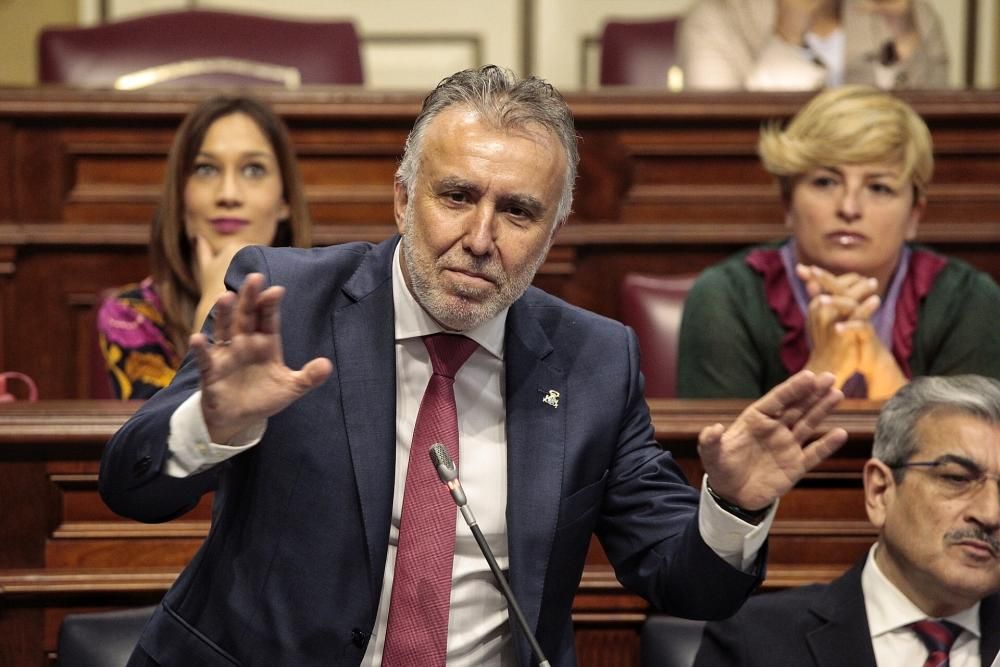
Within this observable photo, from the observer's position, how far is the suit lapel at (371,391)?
142 cm

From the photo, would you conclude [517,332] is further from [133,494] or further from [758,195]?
[758,195]

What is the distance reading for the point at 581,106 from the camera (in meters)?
3.03

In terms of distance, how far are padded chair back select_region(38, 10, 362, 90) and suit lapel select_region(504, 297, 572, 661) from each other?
6.83ft

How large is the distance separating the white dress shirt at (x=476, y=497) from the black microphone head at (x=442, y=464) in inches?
6.6

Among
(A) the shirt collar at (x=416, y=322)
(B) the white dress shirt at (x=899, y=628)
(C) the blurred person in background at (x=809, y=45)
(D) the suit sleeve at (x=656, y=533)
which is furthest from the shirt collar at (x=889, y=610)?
(C) the blurred person in background at (x=809, y=45)

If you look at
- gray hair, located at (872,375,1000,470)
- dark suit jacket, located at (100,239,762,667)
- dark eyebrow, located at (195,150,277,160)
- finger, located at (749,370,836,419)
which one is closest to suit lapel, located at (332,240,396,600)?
dark suit jacket, located at (100,239,762,667)

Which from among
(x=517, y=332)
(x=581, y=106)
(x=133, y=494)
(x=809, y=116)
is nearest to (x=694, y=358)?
(x=809, y=116)

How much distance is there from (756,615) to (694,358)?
81 centimetres

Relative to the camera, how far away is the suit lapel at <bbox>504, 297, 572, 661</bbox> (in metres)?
1.46

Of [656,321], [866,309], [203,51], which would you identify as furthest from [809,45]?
[203,51]

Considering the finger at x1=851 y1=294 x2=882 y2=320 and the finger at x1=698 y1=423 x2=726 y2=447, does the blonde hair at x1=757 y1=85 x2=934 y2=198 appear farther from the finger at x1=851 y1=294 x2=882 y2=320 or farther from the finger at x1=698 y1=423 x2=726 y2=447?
the finger at x1=698 y1=423 x2=726 y2=447

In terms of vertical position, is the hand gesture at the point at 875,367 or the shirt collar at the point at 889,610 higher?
the hand gesture at the point at 875,367

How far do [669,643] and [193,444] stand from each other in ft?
2.60

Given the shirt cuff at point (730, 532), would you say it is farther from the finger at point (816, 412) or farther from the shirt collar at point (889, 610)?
the shirt collar at point (889, 610)
